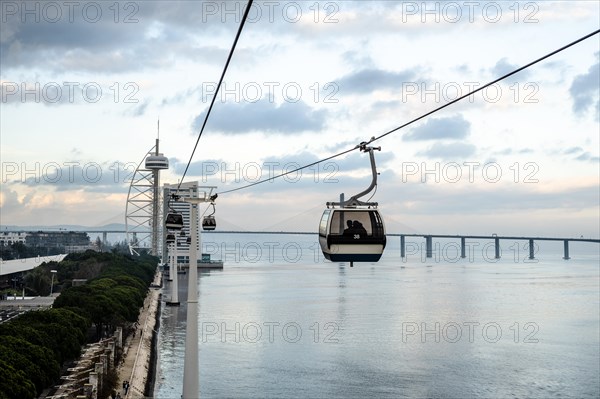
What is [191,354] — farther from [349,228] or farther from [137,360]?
[137,360]

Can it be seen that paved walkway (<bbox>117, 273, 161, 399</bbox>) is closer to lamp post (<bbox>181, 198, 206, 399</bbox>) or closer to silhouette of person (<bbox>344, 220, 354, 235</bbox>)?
lamp post (<bbox>181, 198, 206, 399</bbox>)

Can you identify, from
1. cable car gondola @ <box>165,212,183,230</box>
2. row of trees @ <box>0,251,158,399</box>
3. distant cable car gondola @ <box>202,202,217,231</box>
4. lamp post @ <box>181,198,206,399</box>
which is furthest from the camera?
row of trees @ <box>0,251,158,399</box>

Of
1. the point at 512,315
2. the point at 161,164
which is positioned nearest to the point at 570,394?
the point at 512,315

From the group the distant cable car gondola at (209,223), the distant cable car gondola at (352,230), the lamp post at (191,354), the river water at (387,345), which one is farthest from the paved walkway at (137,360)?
the distant cable car gondola at (352,230)

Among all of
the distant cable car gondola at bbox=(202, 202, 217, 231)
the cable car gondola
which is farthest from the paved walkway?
the cable car gondola

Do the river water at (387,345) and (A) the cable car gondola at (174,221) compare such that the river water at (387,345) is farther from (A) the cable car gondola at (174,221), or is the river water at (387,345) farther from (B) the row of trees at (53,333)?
(A) the cable car gondola at (174,221)

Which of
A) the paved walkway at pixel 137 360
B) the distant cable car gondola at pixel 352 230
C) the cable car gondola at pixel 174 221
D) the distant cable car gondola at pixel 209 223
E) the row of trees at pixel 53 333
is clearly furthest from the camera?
the paved walkway at pixel 137 360
